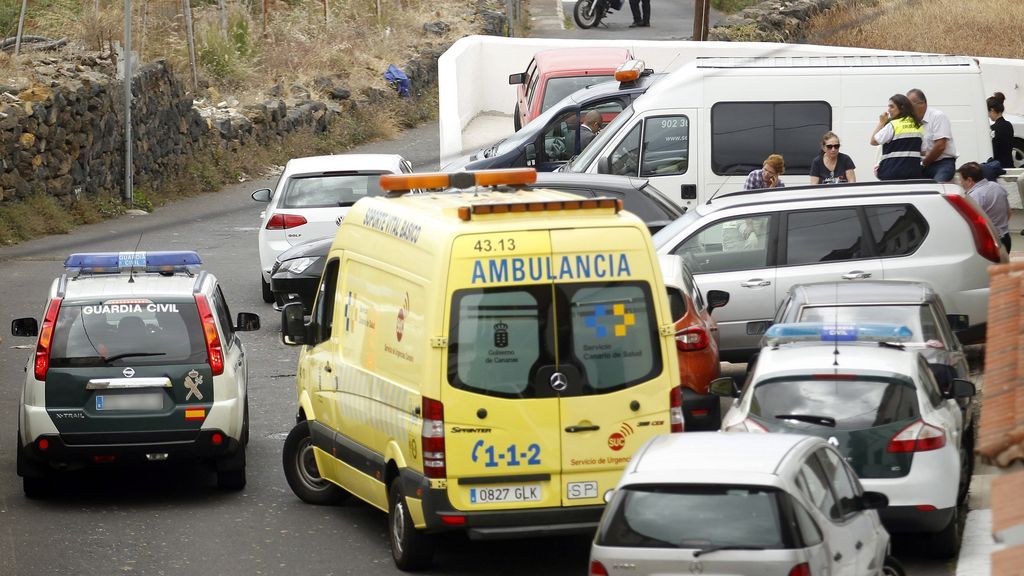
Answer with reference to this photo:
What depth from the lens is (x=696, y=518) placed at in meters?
7.48

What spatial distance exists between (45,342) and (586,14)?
31.6 m

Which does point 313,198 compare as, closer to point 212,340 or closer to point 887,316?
point 212,340

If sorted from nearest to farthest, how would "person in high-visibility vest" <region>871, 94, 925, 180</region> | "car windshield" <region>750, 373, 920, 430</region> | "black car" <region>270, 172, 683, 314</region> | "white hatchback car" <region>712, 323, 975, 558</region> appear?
"white hatchback car" <region>712, 323, 975, 558</region> → "car windshield" <region>750, 373, 920, 430</region> → "black car" <region>270, 172, 683, 314</region> → "person in high-visibility vest" <region>871, 94, 925, 180</region>

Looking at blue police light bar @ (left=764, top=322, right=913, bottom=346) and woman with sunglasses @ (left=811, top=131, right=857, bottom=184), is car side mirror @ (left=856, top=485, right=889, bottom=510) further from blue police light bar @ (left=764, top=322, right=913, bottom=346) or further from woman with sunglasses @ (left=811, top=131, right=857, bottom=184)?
woman with sunglasses @ (left=811, top=131, right=857, bottom=184)

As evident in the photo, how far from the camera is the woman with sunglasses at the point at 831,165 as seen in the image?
16.8 m

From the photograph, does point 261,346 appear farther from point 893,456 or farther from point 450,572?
point 893,456

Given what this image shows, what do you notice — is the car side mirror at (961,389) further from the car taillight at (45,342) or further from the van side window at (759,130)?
the van side window at (759,130)

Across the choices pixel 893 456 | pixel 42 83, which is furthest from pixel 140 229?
pixel 893 456

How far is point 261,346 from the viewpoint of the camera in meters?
17.9

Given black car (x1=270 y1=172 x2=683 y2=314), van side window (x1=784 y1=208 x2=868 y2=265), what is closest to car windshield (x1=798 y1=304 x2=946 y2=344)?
van side window (x1=784 y1=208 x2=868 y2=265)

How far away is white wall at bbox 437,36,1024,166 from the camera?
28.8 m

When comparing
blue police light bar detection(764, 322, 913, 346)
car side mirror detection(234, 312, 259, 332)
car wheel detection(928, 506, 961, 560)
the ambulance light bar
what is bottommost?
car wheel detection(928, 506, 961, 560)

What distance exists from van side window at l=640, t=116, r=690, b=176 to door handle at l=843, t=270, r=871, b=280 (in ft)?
14.4

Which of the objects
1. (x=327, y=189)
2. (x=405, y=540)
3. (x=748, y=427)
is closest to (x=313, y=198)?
(x=327, y=189)
